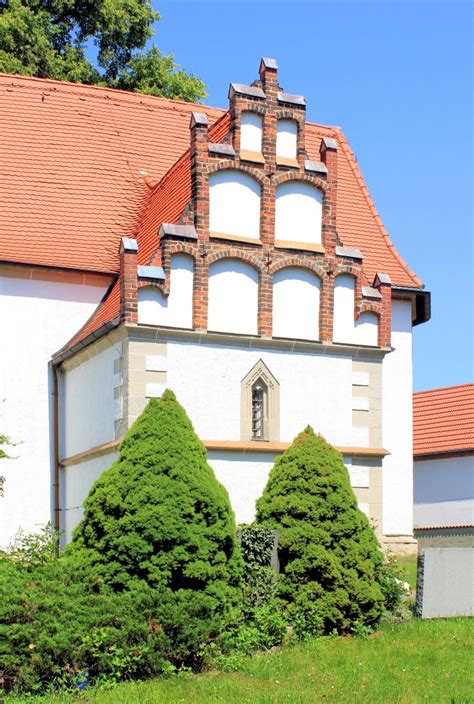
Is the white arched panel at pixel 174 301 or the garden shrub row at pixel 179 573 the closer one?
the garden shrub row at pixel 179 573

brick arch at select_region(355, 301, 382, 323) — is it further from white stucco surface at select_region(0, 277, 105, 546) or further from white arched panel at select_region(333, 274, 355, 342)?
white stucco surface at select_region(0, 277, 105, 546)

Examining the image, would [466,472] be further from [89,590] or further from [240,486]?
[89,590]

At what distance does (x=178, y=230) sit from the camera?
1955 cm

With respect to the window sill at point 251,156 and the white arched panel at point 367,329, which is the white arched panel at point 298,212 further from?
the white arched panel at point 367,329

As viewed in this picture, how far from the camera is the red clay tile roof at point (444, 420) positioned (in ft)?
116

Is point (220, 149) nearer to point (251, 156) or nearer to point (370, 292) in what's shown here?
point (251, 156)

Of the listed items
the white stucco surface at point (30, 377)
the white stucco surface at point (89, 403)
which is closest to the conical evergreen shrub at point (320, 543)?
the white stucco surface at point (89, 403)

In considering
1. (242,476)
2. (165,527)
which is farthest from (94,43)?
(165,527)

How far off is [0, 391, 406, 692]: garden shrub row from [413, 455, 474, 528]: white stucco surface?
59.0ft

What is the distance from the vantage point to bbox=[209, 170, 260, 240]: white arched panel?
20.1 m

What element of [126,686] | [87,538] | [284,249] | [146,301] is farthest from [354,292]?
[126,686]

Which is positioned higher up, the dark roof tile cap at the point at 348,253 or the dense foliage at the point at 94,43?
the dense foliage at the point at 94,43

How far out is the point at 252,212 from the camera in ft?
67.1

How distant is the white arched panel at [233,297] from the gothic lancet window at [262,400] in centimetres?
73
